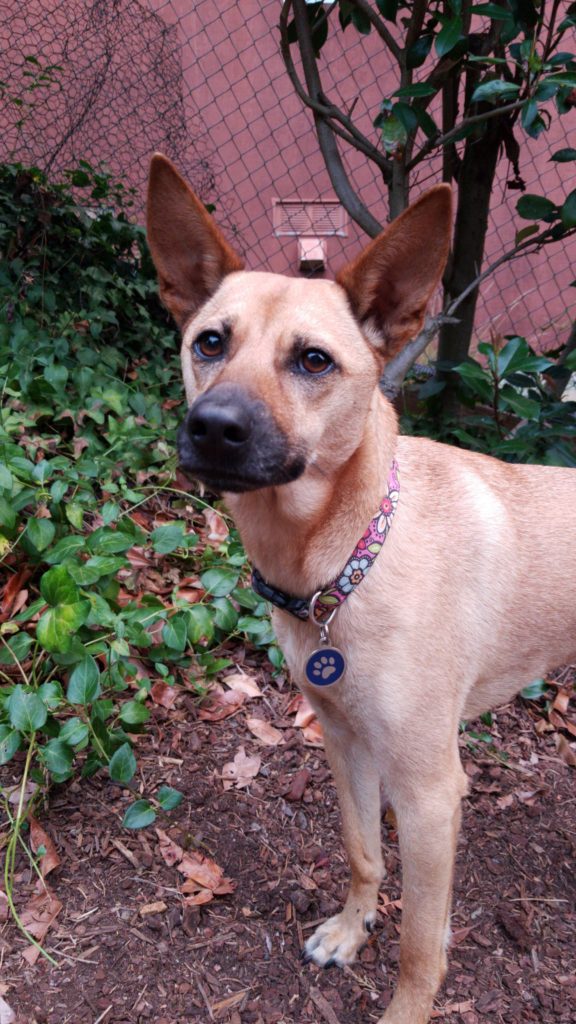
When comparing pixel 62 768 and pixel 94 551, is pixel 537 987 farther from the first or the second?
pixel 94 551

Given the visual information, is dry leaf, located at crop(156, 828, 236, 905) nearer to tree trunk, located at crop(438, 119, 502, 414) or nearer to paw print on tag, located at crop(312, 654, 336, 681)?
paw print on tag, located at crop(312, 654, 336, 681)

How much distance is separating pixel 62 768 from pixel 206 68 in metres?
4.90

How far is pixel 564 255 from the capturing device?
5750mm

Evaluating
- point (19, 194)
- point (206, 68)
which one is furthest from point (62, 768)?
point (206, 68)

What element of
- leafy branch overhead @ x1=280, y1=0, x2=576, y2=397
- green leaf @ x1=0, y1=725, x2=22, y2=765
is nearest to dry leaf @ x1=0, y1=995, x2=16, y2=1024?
green leaf @ x1=0, y1=725, x2=22, y2=765

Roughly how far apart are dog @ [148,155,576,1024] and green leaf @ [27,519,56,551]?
99 centimetres

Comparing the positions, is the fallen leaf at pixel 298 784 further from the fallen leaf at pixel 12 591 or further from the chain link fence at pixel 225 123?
the chain link fence at pixel 225 123

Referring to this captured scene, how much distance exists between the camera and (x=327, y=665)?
1.67 m

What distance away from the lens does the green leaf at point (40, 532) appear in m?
2.51

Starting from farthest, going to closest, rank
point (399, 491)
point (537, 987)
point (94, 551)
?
1. point (94, 551)
2. point (537, 987)
3. point (399, 491)

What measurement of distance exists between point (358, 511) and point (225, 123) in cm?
455

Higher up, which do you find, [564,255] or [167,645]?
[167,645]

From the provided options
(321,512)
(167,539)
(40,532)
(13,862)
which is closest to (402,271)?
(321,512)

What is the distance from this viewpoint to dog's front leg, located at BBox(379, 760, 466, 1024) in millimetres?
1724
